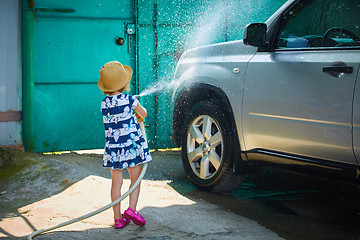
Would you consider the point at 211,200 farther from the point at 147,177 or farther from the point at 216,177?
the point at 147,177

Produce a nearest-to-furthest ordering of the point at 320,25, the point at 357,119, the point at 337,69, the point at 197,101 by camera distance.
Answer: the point at 357,119
the point at 337,69
the point at 320,25
the point at 197,101

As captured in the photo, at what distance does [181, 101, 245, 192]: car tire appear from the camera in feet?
17.2

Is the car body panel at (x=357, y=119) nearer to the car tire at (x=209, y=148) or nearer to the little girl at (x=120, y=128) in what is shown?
the car tire at (x=209, y=148)

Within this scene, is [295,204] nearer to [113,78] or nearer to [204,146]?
[204,146]

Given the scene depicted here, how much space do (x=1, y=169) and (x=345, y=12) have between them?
15.1 feet

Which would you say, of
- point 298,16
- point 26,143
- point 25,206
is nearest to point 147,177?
point 25,206

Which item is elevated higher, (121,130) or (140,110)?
(140,110)

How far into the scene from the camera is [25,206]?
5164 millimetres

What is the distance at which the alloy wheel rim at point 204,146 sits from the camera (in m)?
5.36

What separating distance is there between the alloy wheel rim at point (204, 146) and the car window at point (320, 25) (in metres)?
1.20

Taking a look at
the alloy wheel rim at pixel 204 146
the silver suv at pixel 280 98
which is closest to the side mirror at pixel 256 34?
the silver suv at pixel 280 98

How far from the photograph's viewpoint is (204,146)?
551 centimetres

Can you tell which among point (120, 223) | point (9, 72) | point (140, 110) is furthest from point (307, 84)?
point (9, 72)

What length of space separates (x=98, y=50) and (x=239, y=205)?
4.02 metres
